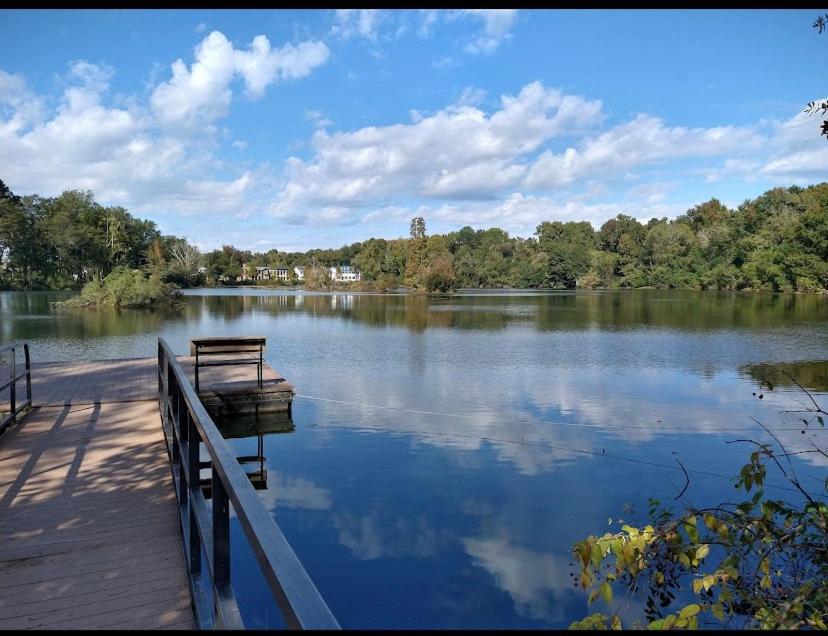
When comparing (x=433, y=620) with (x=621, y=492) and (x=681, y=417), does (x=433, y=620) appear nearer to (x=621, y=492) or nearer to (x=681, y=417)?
(x=621, y=492)

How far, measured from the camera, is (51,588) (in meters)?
3.20

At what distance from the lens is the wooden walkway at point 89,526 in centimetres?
302

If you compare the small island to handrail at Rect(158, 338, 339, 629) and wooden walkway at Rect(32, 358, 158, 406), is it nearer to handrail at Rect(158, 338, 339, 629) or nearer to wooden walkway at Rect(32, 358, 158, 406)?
wooden walkway at Rect(32, 358, 158, 406)

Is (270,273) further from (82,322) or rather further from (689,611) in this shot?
(689,611)

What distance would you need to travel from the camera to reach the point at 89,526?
13.0 ft

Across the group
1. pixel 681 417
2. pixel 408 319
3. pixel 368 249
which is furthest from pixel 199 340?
pixel 368 249

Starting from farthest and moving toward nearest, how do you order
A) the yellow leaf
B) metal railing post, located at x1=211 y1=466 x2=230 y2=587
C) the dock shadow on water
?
1. the dock shadow on water
2. the yellow leaf
3. metal railing post, located at x1=211 y1=466 x2=230 y2=587

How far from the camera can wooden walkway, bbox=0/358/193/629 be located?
A: 302 cm

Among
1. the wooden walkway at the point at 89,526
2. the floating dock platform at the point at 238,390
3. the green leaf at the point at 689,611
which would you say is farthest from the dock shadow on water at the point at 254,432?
the green leaf at the point at 689,611

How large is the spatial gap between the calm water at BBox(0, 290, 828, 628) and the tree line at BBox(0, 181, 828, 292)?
36646mm

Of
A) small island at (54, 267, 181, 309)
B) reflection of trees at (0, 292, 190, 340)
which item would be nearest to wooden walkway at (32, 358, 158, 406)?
reflection of trees at (0, 292, 190, 340)

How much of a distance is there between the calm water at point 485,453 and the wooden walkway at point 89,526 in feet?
4.68

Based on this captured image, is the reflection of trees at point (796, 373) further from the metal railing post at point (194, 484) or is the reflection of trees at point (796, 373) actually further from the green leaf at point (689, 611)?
the metal railing post at point (194, 484)

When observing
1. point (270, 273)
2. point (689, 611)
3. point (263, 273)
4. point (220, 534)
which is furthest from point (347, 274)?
point (689, 611)
